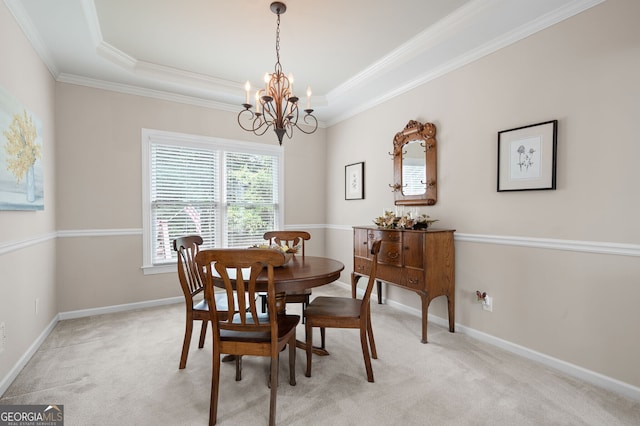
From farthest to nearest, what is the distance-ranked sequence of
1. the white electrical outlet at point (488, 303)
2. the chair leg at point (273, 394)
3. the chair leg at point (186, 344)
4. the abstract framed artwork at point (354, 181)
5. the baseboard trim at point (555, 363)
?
1. the abstract framed artwork at point (354, 181)
2. the white electrical outlet at point (488, 303)
3. the chair leg at point (186, 344)
4. the baseboard trim at point (555, 363)
5. the chair leg at point (273, 394)

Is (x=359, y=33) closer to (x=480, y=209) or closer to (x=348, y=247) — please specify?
(x=480, y=209)

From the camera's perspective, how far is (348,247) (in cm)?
479

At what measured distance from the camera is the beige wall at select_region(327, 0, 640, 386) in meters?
2.12

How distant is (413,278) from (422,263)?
0.19m

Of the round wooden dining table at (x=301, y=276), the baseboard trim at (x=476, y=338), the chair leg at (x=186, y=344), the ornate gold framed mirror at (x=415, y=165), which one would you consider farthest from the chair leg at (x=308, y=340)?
the ornate gold framed mirror at (x=415, y=165)

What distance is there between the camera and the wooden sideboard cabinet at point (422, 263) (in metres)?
2.94

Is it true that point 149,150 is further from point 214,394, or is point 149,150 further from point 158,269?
point 214,394

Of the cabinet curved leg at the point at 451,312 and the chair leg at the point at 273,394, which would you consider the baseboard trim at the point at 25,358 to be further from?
the cabinet curved leg at the point at 451,312

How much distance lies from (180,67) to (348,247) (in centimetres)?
323

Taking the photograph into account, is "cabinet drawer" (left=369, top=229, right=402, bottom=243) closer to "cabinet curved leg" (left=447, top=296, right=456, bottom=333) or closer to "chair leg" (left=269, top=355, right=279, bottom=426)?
"cabinet curved leg" (left=447, top=296, right=456, bottom=333)

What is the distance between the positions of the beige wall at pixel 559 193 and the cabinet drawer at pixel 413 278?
1.64ft

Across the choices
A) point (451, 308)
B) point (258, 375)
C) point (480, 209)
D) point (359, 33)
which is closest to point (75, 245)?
point (258, 375)

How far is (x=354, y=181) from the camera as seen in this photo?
4668 mm

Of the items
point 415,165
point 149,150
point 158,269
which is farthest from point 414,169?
point 158,269
